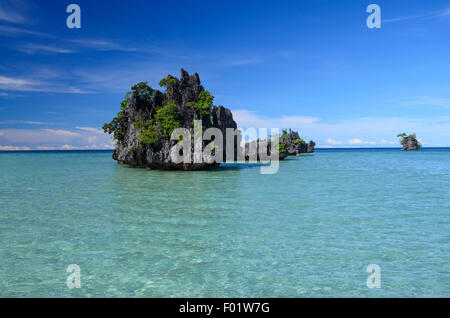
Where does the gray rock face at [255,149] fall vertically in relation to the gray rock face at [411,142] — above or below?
below

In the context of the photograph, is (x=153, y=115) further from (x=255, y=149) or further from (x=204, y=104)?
(x=255, y=149)

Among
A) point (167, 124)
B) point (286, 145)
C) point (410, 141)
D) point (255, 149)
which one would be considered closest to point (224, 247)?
point (167, 124)

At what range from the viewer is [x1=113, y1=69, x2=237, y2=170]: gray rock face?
111 feet

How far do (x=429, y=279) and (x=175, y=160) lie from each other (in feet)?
95.1

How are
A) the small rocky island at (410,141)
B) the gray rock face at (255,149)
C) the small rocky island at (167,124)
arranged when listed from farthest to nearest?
the small rocky island at (410,141), the gray rock face at (255,149), the small rocky island at (167,124)

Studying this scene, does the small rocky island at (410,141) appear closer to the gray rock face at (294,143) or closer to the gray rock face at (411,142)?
the gray rock face at (411,142)

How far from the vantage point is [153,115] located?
37.7 metres

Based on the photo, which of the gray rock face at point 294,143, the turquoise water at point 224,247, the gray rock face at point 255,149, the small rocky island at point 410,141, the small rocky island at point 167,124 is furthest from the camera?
the small rocky island at point 410,141

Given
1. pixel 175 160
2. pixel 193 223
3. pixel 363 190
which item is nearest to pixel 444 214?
pixel 363 190

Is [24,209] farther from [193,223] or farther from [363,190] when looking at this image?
[363,190]

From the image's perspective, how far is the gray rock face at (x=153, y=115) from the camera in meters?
33.9

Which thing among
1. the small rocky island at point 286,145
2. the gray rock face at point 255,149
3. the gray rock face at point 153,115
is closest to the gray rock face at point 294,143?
the small rocky island at point 286,145

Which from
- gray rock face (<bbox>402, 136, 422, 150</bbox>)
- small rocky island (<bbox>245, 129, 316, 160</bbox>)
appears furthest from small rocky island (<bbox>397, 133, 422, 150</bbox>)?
small rocky island (<bbox>245, 129, 316, 160</bbox>)

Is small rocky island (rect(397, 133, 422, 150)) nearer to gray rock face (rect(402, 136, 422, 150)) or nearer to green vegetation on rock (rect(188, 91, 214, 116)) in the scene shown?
gray rock face (rect(402, 136, 422, 150))
